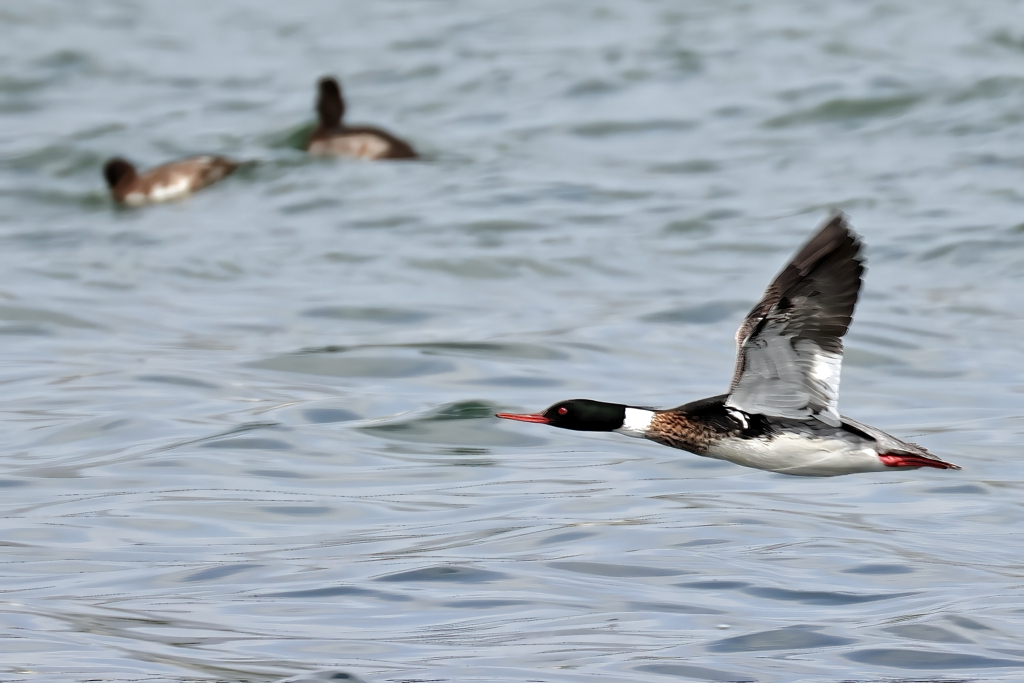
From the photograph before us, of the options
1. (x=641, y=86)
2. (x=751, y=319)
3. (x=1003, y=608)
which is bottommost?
(x=1003, y=608)

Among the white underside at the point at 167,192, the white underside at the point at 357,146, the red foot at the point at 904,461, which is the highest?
the white underside at the point at 357,146

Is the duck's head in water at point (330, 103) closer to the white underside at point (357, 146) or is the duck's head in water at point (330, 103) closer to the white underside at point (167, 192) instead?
the white underside at point (357, 146)

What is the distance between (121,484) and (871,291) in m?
8.24

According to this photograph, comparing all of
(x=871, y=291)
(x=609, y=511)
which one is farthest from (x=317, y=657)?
(x=871, y=291)

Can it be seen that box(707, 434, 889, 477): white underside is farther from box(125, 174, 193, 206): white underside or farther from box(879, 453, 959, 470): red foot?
box(125, 174, 193, 206): white underside

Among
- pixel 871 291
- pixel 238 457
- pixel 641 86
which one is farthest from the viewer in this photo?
pixel 641 86

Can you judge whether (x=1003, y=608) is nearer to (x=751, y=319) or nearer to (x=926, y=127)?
(x=751, y=319)

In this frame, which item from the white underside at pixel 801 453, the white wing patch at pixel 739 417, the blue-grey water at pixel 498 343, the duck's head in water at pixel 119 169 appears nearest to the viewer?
the blue-grey water at pixel 498 343

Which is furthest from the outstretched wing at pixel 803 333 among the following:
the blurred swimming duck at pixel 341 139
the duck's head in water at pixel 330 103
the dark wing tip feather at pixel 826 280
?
the duck's head in water at pixel 330 103

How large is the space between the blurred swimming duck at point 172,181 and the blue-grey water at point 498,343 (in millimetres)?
232

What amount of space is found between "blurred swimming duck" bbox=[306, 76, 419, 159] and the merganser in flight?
482 inches

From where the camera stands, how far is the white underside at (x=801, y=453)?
28.3 ft

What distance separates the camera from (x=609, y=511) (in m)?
9.23

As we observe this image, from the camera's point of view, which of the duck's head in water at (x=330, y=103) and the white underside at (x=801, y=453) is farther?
the duck's head in water at (x=330, y=103)
